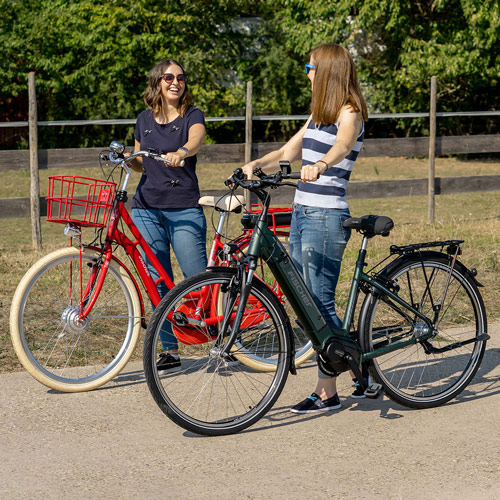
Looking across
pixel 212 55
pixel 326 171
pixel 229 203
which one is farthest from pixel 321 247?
pixel 212 55

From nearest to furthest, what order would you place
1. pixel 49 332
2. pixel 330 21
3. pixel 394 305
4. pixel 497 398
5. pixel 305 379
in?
pixel 394 305 < pixel 497 398 < pixel 305 379 < pixel 49 332 < pixel 330 21

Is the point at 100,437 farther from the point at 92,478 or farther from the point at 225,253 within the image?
the point at 225,253

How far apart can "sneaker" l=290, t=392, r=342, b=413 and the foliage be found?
2105cm

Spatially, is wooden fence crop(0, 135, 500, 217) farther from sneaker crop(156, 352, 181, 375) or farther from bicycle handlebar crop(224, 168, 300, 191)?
bicycle handlebar crop(224, 168, 300, 191)

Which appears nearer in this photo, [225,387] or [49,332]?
[225,387]

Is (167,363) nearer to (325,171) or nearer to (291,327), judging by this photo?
(291,327)

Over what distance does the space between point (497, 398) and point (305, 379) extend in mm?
1045

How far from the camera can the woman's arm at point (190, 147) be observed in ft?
15.0

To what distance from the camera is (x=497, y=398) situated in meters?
4.73

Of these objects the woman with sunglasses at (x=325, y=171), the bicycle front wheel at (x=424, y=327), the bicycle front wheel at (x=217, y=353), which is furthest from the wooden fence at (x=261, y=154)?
the woman with sunglasses at (x=325, y=171)

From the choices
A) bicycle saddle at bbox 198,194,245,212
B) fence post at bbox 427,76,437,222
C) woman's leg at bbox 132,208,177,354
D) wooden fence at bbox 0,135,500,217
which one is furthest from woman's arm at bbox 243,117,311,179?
fence post at bbox 427,76,437,222

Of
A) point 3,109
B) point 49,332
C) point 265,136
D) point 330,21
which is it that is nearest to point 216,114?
point 265,136

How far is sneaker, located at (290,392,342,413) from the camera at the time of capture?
14.7 feet

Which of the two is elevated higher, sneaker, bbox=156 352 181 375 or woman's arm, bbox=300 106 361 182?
woman's arm, bbox=300 106 361 182
